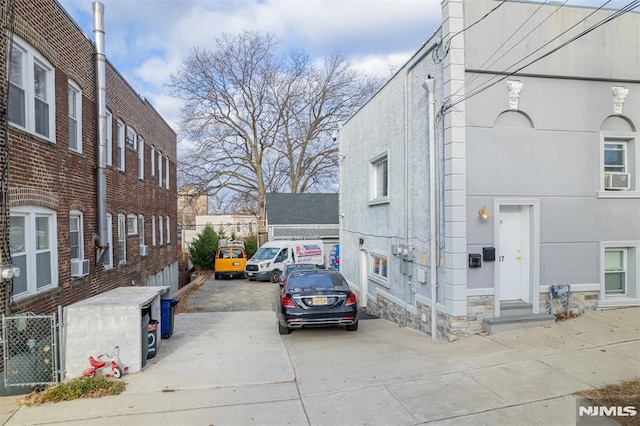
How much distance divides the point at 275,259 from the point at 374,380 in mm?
19558

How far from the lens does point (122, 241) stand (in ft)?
46.4

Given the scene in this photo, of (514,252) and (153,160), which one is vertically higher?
(153,160)

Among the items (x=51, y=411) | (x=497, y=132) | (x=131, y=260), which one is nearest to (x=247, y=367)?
(x=51, y=411)

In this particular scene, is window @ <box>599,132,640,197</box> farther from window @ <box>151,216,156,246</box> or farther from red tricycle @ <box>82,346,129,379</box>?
window @ <box>151,216,156,246</box>

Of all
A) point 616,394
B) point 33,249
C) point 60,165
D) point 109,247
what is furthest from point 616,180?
point 109,247

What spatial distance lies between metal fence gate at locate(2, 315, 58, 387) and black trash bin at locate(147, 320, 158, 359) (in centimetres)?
151

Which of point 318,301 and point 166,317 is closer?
point 318,301

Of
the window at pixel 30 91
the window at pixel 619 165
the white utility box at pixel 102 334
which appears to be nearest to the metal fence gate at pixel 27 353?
the white utility box at pixel 102 334

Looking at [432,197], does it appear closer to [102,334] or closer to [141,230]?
[102,334]

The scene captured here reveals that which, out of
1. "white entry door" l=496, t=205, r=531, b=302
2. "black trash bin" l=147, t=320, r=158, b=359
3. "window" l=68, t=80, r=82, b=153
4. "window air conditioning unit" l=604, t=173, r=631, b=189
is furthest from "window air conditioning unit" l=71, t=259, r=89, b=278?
"window air conditioning unit" l=604, t=173, r=631, b=189

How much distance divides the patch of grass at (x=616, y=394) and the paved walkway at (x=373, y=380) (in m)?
0.17

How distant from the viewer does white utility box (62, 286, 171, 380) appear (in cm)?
628

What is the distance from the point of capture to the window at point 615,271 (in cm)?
906

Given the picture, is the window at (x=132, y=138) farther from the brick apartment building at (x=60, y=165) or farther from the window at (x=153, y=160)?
the window at (x=153, y=160)
